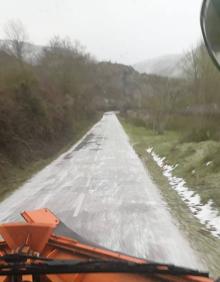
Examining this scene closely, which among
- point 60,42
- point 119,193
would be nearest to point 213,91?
point 119,193

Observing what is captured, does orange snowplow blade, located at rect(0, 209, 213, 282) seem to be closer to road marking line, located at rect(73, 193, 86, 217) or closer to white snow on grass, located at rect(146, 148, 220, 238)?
white snow on grass, located at rect(146, 148, 220, 238)

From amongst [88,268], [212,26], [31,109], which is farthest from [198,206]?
[31,109]

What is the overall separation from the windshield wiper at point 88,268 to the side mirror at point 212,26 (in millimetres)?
1482

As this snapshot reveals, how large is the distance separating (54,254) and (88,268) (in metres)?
0.95

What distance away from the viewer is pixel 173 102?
3269cm

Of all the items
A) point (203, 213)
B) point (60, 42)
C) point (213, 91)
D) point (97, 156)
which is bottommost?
point (97, 156)

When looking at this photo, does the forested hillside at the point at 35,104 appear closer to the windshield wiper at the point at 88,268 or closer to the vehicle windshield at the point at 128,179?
the vehicle windshield at the point at 128,179

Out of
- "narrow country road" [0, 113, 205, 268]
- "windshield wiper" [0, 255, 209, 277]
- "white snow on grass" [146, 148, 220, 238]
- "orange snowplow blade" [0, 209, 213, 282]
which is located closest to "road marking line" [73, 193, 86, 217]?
"narrow country road" [0, 113, 205, 268]

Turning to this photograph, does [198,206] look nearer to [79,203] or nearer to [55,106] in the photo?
[79,203]

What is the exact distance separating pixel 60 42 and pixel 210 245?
172 feet

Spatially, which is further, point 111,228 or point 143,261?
point 111,228

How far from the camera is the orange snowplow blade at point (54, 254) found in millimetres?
2980

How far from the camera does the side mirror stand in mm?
1848

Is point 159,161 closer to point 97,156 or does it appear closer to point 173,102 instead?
point 97,156
